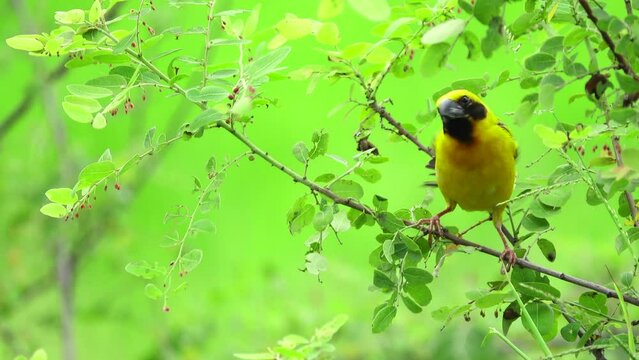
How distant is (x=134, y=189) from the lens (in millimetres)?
4078

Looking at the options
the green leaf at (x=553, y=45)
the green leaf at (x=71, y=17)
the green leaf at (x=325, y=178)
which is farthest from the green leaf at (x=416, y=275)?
the green leaf at (x=71, y=17)

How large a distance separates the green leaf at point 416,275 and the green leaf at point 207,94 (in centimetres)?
47

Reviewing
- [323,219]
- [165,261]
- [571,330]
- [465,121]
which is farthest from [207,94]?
[165,261]

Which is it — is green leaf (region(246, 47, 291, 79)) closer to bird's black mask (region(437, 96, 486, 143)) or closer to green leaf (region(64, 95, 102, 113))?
green leaf (region(64, 95, 102, 113))

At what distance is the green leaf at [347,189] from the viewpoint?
5.54ft

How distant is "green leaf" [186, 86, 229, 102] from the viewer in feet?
4.80

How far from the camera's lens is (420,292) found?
1.71 meters

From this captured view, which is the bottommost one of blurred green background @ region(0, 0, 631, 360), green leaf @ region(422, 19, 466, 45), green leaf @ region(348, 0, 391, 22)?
blurred green background @ region(0, 0, 631, 360)

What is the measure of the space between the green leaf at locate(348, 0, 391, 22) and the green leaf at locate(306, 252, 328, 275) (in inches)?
20.9

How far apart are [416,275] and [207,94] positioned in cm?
51

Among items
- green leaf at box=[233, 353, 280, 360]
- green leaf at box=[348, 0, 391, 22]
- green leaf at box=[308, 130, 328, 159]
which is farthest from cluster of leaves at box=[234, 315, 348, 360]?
green leaf at box=[348, 0, 391, 22]

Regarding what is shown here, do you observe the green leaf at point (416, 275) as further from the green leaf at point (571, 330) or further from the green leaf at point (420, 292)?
the green leaf at point (571, 330)

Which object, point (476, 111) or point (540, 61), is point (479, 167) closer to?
point (476, 111)

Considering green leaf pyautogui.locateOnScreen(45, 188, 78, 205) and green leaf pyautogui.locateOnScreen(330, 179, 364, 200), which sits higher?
green leaf pyautogui.locateOnScreen(45, 188, 78, 205)
